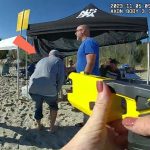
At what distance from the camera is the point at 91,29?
28.8ft

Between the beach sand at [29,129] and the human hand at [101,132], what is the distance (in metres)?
4.39

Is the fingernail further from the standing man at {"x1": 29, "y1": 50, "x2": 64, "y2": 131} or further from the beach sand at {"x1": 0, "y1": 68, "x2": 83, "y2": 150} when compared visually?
the standing man at {"x1": 29, "y1": 50, "x2": 64, "y2": 131}

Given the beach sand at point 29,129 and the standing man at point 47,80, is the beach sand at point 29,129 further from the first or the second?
the standing man at point 47,80

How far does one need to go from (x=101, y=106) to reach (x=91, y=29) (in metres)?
7.83

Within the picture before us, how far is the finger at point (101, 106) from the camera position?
1020 mm

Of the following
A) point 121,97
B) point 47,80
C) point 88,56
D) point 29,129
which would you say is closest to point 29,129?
point 29,129

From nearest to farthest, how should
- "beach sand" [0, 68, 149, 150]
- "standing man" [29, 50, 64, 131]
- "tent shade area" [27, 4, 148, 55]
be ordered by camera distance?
"beach sand" [0, 68, 149, 150], "standing man" [29, 50, 64, 131], "tent shade area" [27, 4, 148, 55]

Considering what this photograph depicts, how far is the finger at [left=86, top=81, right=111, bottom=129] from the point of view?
1020mm

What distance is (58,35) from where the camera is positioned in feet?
31.2

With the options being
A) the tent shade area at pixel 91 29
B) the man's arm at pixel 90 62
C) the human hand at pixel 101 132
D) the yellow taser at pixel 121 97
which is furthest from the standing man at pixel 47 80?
the human hand at pixel 101 132

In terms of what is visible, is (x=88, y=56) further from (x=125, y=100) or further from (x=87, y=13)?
(x=87, y=13)

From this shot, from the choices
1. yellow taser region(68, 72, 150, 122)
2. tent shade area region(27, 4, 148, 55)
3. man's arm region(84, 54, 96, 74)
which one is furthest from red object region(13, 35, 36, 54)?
yellow taser region(68, 72, 150, 122)

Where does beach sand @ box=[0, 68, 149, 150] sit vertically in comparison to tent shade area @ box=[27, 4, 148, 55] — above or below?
below

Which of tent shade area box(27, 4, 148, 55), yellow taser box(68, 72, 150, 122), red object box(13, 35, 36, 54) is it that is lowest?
yellow taser box(68, 72, 150, 122)
